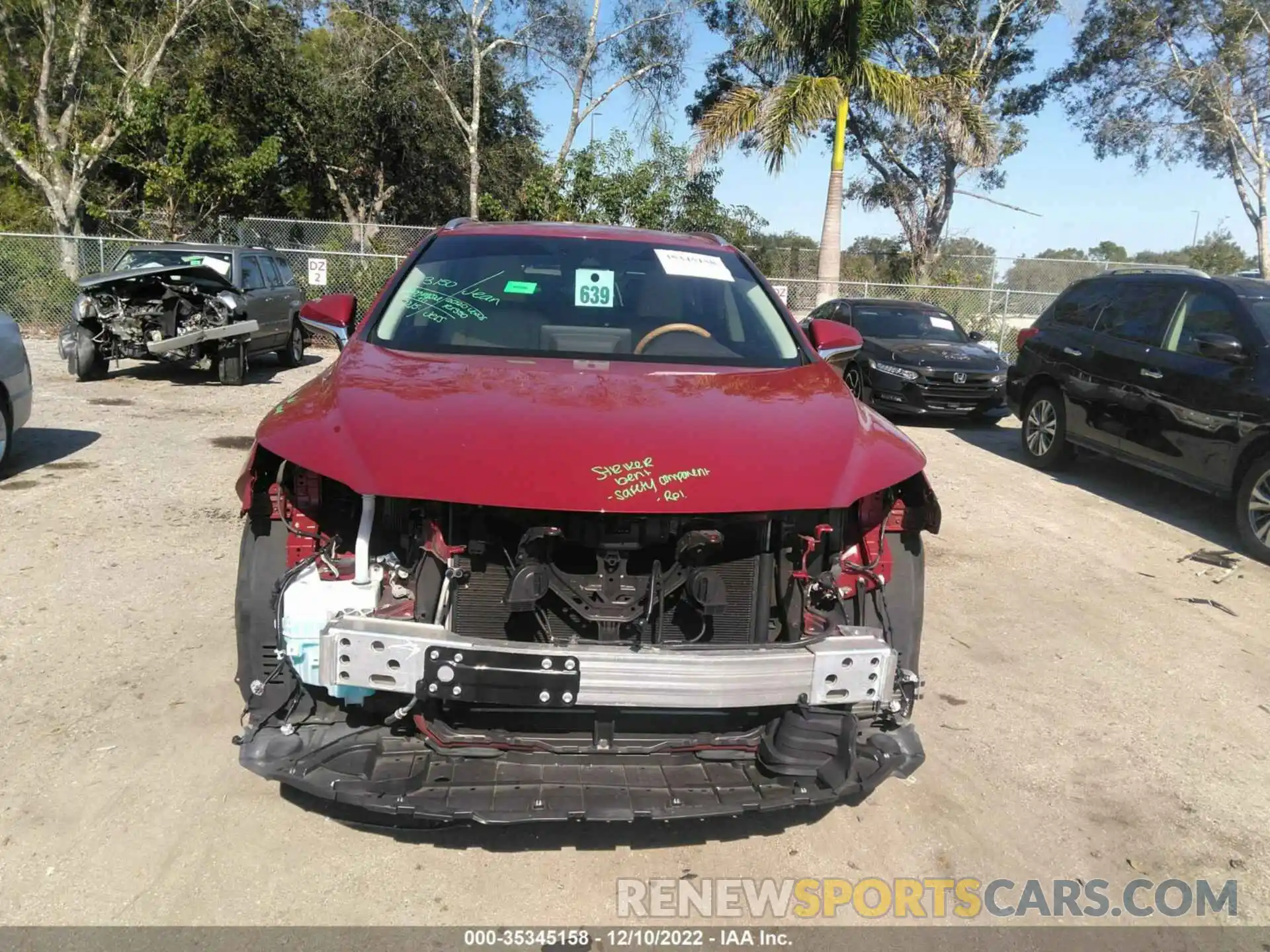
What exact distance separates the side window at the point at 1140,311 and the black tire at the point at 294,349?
10.9 meters

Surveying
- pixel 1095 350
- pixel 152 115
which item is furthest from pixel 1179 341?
pixel 152 115

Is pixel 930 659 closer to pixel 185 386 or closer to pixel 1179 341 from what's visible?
pixel 1179 341

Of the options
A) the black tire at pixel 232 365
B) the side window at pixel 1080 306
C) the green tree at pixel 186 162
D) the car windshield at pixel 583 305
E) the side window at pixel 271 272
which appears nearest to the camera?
the car windshield at pixel 583 305

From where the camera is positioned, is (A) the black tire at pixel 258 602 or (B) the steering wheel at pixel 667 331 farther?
(B) the steering wheel at pixel 667 331

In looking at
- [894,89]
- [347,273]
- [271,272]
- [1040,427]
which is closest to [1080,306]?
[1040,427]

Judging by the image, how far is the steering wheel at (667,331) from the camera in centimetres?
375

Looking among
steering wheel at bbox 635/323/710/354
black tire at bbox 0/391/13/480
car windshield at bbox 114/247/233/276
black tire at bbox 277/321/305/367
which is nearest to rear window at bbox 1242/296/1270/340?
steering wheel at bbox 635/323/710/354

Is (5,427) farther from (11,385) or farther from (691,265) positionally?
(691,265)

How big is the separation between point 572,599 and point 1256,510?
5.84 meters

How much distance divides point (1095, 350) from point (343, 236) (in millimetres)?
15050

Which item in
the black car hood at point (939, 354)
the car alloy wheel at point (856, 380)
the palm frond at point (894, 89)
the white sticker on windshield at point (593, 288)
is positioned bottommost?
the car alloy wheel at point (856, 380)

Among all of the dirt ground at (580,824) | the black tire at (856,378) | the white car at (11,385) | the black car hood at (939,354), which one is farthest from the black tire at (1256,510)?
the white car at (11,385)

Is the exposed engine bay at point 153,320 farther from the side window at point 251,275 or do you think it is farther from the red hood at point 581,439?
the red hood at point 581,439

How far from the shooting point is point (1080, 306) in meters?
8.84
